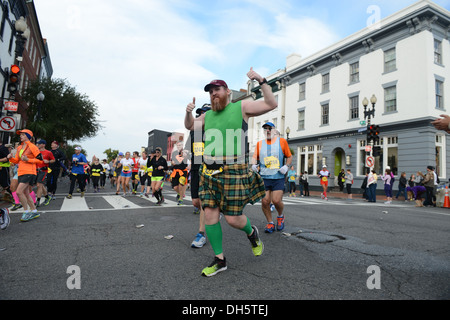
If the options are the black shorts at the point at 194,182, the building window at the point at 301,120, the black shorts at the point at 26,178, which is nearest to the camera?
the black shorts at the point at 194,182

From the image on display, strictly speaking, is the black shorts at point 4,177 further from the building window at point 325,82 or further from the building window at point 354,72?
the building window at point 325,82

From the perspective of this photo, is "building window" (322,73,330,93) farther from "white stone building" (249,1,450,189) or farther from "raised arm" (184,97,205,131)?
"raised arm" (184,97,205,131)

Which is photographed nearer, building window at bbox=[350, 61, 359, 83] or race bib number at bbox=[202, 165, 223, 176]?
race bib number at bbox=[202, 165, 223, 176]

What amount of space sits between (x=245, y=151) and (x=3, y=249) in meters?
3.37

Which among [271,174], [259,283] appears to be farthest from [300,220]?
[259,283]

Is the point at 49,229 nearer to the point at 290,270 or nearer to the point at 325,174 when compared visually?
the point at 290,270

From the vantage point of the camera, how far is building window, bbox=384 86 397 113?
19500 mm

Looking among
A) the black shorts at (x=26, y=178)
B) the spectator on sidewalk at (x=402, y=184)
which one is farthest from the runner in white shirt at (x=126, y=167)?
the spectator on sidewalk at (x=402, y=184)

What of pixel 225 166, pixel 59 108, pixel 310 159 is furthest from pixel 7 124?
pixel 310 159

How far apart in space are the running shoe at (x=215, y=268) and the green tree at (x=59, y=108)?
21.1 m

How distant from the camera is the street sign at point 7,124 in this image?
8781mm

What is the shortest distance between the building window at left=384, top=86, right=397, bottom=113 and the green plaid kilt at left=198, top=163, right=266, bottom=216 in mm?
20527

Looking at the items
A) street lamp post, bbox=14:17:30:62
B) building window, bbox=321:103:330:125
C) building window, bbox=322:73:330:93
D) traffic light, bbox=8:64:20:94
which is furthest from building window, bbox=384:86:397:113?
traffic light, bbox=8:64:20:94

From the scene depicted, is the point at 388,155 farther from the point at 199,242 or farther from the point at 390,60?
the point at 199,242
